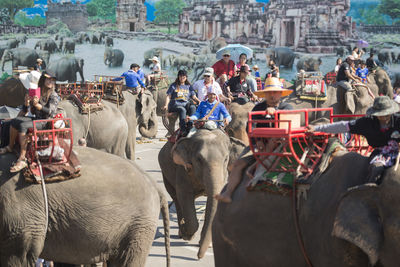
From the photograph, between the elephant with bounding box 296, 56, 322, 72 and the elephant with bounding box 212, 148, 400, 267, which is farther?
the elephant with bounding box 296, 56, 322, 72

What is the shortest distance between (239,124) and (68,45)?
82.2 feet

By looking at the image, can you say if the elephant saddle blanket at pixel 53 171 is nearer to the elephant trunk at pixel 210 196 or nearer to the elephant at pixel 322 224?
the elephant at pixel 322 224

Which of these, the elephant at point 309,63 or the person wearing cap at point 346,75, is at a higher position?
the person wearing cap at point 346,75

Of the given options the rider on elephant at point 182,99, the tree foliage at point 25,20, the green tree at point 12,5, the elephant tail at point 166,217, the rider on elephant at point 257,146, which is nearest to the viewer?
the rider on elephant at point 257,146

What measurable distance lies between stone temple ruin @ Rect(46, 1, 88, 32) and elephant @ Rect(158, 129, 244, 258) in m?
27.7

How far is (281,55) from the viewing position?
35.7m

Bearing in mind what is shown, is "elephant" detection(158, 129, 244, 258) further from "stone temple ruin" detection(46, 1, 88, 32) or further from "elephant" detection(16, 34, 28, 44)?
"stone temple ruin" detection(46, 1, 88, 32)

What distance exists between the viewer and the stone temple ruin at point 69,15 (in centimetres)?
3641

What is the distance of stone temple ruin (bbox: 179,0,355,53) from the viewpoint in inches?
1389

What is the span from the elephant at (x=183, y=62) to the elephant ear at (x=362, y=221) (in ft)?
104

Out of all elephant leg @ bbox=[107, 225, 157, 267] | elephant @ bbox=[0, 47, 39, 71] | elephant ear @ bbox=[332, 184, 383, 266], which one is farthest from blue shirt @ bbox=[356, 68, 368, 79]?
elephant @ bbox=[0, 47, 39, 71]

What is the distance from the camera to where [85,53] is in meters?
35.1

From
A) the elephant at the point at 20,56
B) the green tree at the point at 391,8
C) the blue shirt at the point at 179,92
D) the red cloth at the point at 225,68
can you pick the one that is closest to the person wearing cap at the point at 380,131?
the blue shirt at the point at 179,92

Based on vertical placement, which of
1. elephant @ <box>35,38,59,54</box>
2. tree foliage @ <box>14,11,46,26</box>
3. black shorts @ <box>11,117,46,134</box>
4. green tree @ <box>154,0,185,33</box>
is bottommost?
elephant @ <box>35,38,59,54</box>
